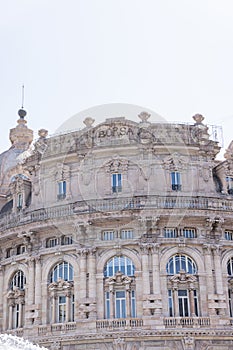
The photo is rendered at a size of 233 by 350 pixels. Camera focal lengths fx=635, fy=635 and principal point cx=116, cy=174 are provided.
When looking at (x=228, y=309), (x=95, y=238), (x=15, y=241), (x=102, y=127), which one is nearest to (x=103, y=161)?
(x=102, y=127)

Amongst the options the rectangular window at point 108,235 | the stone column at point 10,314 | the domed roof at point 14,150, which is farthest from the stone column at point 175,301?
the domed roof at point 14,150

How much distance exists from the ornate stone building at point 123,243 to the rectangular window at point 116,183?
75 mm

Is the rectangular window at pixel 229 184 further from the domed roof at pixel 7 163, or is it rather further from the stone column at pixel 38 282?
the domed roof at pixel 7 163

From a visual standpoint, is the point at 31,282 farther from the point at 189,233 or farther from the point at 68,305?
the point at 189,233

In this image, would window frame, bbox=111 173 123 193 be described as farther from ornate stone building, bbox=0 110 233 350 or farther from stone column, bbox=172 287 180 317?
stone column, bbox=172 287 180 317

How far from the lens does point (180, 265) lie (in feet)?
135

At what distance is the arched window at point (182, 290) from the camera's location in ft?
131

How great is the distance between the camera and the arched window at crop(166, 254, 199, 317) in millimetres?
40031

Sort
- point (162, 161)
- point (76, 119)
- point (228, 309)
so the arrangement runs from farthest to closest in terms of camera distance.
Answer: point (76, 119) → point (162, 161) → point (228, 309)

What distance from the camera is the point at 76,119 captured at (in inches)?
1944

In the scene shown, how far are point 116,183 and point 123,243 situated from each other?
4524 mm

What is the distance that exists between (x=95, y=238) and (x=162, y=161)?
7142 mm

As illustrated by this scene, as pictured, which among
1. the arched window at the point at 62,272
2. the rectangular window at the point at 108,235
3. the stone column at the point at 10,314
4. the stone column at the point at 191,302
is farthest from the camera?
the stone column at the point at 10,314

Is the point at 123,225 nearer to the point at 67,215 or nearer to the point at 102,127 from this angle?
the point at 67,215
